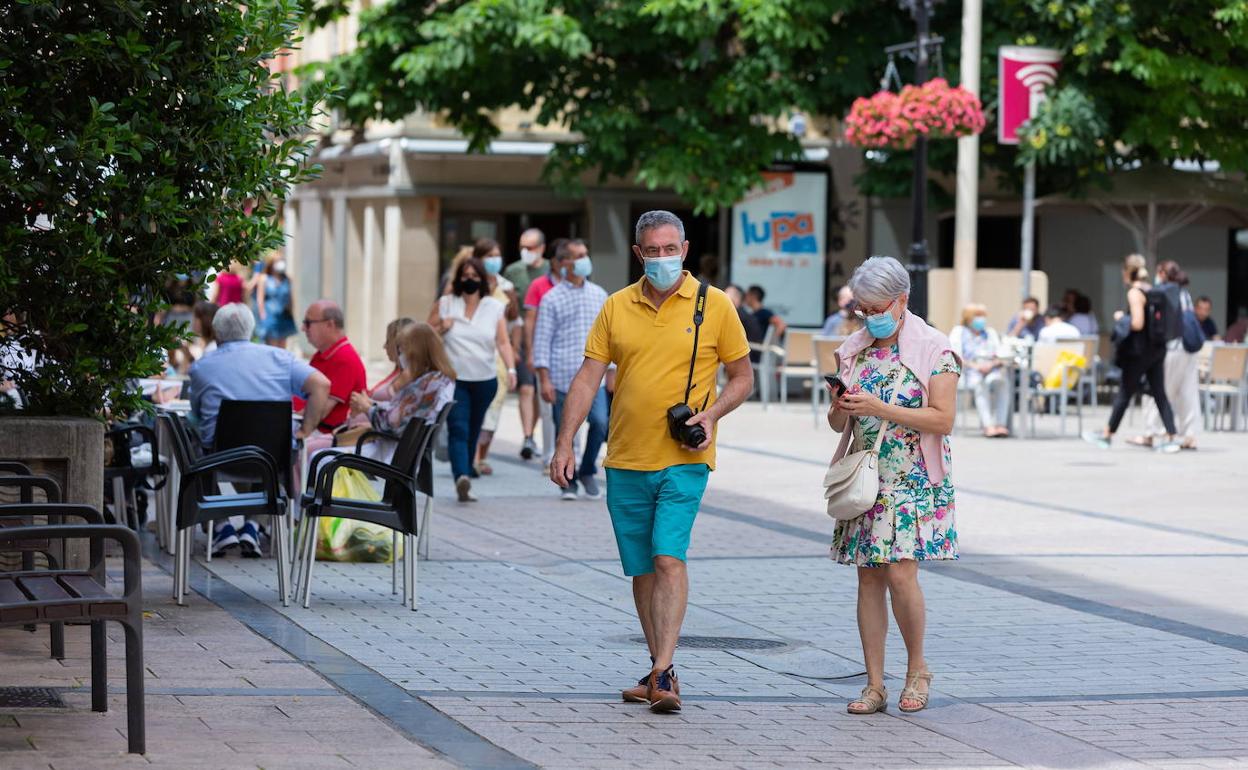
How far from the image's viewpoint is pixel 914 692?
23.8 ft

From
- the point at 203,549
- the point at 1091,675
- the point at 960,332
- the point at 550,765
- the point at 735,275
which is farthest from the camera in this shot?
the point at 735,275

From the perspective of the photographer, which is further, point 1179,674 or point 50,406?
point 50,406

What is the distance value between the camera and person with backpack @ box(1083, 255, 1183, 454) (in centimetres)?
1328

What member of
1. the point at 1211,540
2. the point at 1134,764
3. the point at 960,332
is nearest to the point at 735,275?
the point at 960,332

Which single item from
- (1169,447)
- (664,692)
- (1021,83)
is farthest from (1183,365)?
(664,692)

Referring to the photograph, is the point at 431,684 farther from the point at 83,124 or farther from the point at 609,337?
the point at 83,124

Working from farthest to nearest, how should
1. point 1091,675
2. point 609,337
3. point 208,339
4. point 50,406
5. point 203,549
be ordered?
point 208,339, point 203,549, point 50,406, point 1091,675, point 609,337

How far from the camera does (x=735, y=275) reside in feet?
96.3

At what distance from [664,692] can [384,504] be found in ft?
10.2

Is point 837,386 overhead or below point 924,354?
below

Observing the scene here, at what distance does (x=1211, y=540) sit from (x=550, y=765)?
772 cm

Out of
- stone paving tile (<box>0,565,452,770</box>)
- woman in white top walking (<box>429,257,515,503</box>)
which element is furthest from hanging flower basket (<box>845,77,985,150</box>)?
stone paving tile (<box>0,565,452,770</box>)

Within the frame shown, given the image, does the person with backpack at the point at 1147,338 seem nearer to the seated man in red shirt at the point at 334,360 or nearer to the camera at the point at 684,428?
the seated man in red shirt at the point at 334,360

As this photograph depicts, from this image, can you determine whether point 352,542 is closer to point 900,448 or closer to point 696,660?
point 696,660
